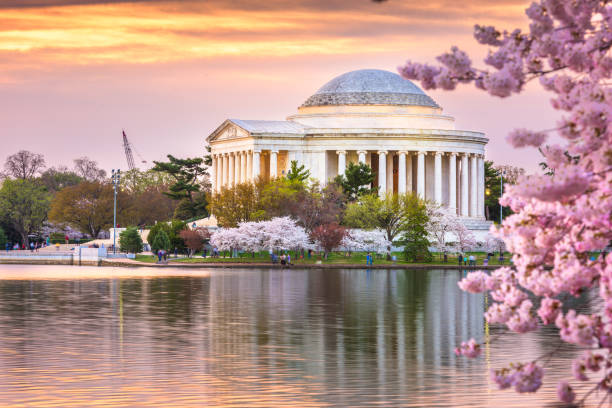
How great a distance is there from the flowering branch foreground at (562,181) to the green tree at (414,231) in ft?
310

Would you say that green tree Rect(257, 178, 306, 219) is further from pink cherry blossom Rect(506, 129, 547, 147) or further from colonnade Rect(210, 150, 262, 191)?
pink cherry blossom Rect(506, 129, 547, 147)

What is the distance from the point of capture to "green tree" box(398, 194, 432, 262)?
108125 millimetres

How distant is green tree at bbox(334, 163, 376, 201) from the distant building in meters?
11.5

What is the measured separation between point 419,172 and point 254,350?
375 feet

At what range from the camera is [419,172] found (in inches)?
5699

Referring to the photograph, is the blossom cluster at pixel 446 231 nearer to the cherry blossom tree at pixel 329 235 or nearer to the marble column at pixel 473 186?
the cherry blossom tree at pixel 329 235

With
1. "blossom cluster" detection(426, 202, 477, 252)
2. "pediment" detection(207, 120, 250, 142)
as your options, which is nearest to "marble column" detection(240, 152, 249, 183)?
"pediment" detection(207, 120, 250, 142)

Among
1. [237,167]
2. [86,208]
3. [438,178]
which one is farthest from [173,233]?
[438,178]

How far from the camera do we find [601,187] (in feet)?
40.4

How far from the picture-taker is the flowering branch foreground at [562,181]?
1211 cm

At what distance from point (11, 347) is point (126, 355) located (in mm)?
4093

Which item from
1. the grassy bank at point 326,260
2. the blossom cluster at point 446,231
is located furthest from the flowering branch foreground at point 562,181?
the blossom cluster at point 446,231

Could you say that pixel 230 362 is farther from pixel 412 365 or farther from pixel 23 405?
pixel 23 405

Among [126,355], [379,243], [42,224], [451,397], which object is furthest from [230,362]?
[42,224]
